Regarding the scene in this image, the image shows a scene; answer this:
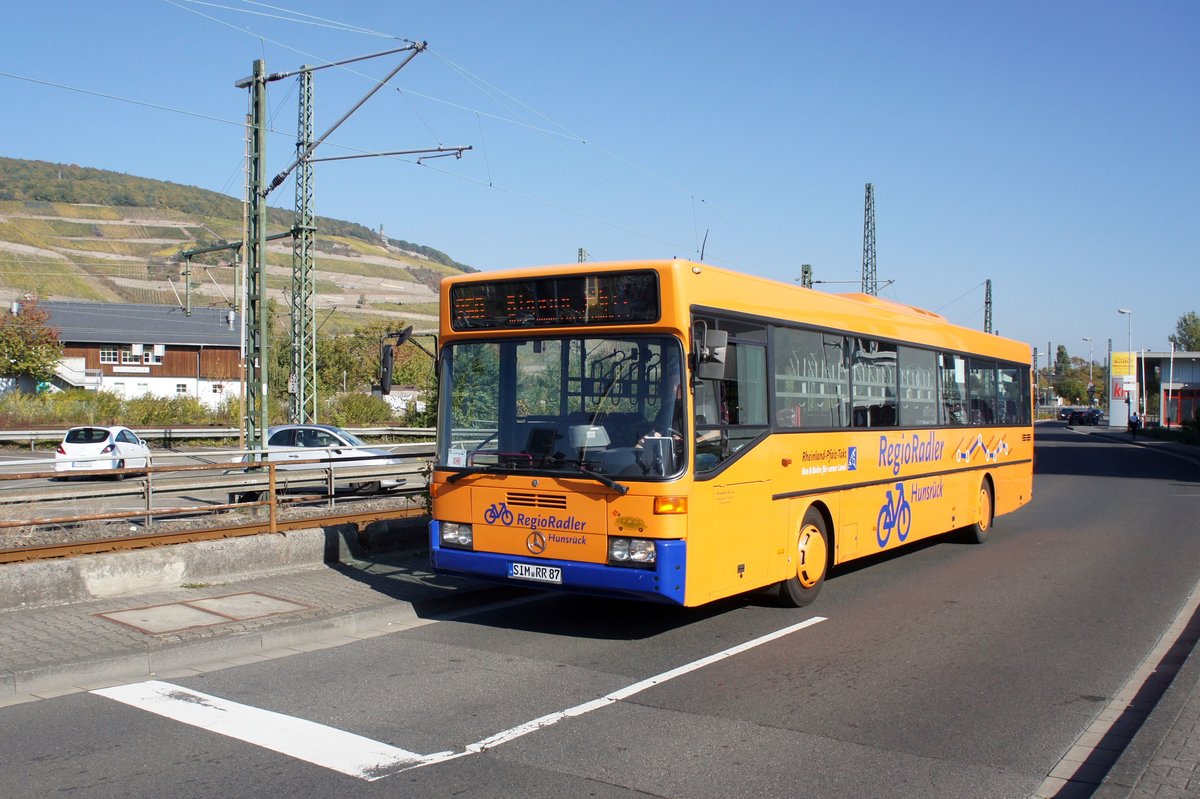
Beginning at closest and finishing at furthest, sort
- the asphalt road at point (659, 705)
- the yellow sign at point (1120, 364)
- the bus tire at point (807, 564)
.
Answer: the asphalt road at point (659, 705), the bus tire at point (807, 564), the yellow sign at point (1120, 364)

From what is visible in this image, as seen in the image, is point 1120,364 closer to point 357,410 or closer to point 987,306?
point 987,306

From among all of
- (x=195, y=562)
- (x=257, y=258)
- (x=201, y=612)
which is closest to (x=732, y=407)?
(x=201, y=612)

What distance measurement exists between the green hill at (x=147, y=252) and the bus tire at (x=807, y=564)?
86659 mm

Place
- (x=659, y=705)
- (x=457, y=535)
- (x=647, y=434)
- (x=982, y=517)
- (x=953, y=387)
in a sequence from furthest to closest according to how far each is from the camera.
→ (x=982, y=517), (x=953, y=387), (x=457, y=535), (x=647, y=434), (x=659, y=705)

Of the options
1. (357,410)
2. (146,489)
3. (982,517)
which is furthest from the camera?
(357,410)

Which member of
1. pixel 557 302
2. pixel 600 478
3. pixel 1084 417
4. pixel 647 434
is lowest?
pixel 1084 417

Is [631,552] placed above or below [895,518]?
above

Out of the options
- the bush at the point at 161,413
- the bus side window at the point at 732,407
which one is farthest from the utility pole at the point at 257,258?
the bush at the point at 161,413

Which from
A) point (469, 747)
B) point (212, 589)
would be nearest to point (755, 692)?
point (469, 747)

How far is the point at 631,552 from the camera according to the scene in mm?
8391

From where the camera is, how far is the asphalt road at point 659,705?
548cm

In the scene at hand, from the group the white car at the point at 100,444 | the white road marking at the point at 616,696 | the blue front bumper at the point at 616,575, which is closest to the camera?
the white road marking at the point at 616,696

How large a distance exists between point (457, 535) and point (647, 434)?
2134 mm

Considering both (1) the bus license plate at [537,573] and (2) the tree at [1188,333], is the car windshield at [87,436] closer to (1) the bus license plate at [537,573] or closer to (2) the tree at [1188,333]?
(1) the bus license plate at [537,573]
